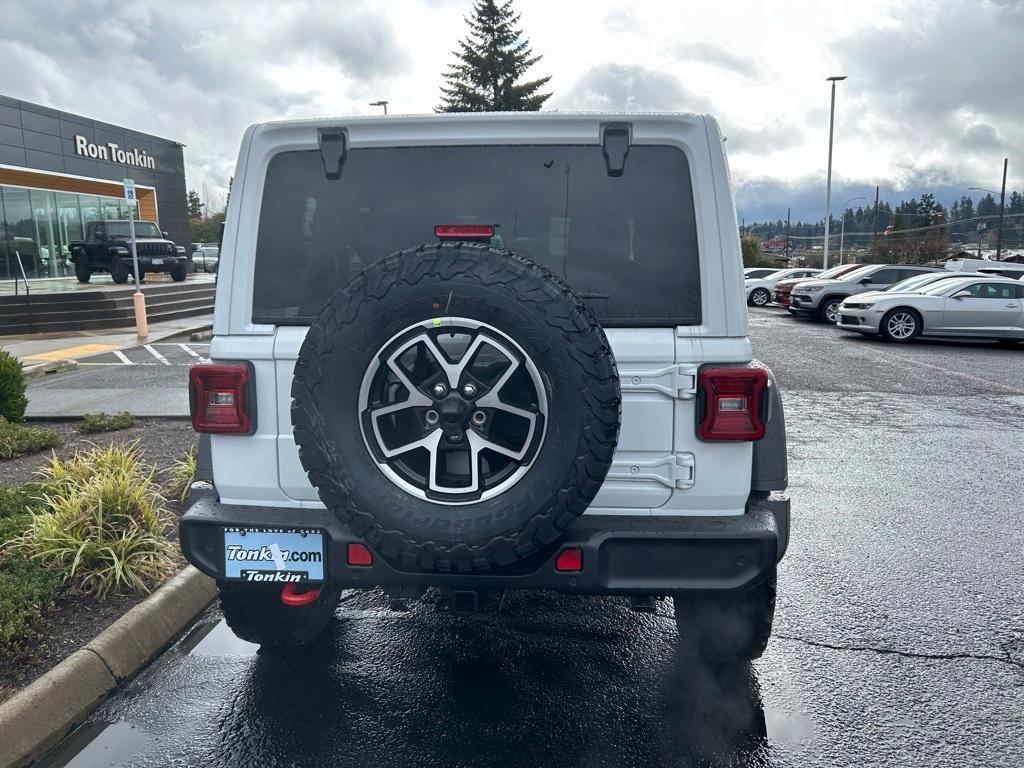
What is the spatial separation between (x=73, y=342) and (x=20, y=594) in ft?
45.4

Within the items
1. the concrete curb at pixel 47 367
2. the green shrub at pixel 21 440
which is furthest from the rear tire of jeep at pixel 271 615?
the concrete curb at pixel 47 367

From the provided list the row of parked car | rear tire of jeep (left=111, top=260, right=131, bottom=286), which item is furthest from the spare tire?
rear tire of jeep (left=111, top=260, right=131, bottom=286)

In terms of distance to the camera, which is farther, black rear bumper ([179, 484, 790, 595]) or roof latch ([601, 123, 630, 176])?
roof latch ([601, 123, 630, 176])

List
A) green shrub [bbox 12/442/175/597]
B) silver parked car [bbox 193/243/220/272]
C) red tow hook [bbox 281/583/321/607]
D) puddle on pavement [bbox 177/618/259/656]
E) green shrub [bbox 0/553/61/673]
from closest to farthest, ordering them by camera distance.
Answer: red tow hook [bbox 281/583/321/607], green shrub [bbox 0/553/61/673], puddle on pavement [bbox 177/618/259/656], green shrub [bbox 12/442/175/597], silver parked car [bbox 193/243/220/272]

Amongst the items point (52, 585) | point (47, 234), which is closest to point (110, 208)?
point (47, 234)

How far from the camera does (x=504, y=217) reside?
2850 mm

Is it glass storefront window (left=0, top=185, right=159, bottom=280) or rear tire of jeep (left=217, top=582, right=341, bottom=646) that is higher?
glass storefront window (left=0, top=185, right=159, bottom=280)

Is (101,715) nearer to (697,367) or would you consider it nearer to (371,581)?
(371,581)

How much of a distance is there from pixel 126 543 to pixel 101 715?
1.13 meters

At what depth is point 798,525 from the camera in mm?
5312

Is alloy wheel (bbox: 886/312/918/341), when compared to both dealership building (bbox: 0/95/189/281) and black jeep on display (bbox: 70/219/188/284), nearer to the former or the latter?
black jeep on display (bbox: 70/219/188/284)

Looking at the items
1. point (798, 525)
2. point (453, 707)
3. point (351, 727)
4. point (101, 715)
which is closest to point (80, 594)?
point (101, 715)

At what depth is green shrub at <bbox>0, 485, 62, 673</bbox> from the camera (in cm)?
317

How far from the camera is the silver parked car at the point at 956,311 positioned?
1539 cm
